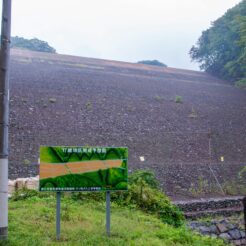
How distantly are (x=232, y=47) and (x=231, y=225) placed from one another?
24310 millimetres

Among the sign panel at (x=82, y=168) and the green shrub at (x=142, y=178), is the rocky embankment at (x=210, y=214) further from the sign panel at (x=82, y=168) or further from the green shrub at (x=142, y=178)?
the sign panel at (x=82, y=168)

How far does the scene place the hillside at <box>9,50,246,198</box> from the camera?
1482 cm

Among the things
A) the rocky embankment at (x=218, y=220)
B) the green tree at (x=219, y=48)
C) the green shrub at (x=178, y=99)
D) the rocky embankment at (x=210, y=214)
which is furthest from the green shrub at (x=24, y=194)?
the green tree at (x=219, y=48)

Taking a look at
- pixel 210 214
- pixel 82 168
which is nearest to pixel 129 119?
pixel 210 214

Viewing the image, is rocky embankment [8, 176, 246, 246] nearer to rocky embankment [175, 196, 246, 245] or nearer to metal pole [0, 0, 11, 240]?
rocky embankment [175, 196, 246, 245]

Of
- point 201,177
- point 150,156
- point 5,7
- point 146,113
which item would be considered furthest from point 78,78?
point 5,7

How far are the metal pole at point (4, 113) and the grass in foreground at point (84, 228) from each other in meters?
0.37

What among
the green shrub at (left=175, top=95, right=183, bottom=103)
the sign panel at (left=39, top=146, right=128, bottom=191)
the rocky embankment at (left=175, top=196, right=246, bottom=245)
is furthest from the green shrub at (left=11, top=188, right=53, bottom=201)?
the green shrub at (left=175, top=95, right=183, bottom=103)

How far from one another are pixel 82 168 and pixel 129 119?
13.4m

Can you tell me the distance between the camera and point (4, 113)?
4766mm

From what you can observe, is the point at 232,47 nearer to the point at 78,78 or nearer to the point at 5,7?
the point at 78,78

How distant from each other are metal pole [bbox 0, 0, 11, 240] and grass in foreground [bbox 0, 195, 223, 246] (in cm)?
37

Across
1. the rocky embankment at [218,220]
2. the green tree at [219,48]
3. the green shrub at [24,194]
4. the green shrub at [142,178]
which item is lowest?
the rocky embankment at [218,220]

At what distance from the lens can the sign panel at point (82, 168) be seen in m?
5.22
